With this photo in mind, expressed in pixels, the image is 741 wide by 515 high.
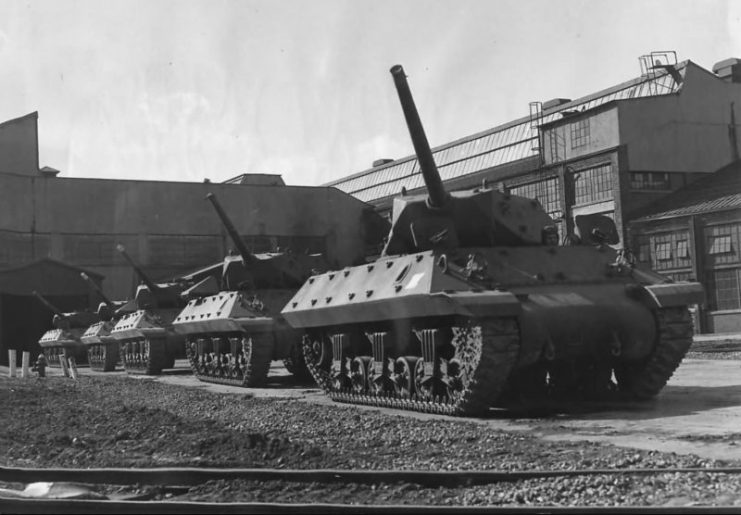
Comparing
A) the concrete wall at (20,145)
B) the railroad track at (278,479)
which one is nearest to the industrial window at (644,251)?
the concrete wall at (20,145)

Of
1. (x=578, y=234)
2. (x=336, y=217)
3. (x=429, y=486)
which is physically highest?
(x=336, y=217)

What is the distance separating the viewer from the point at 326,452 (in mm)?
9836

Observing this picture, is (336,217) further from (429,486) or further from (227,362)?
(429,486)

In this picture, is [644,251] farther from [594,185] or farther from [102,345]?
[102,345]

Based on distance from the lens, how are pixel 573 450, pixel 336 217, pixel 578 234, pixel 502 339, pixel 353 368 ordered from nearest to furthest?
pixel 573 450, pixel 502 339, pixel 578 234, pixel 353 368, pixel 336 217

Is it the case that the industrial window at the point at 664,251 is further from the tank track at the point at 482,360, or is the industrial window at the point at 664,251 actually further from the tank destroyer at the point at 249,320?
the tank track at the point at 482,360

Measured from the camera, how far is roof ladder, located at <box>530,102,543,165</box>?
4834cm

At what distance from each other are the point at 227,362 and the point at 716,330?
82.8 feet

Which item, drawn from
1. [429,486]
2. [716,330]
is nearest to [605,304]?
[429,486]

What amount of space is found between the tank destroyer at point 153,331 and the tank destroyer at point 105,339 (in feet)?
7.27

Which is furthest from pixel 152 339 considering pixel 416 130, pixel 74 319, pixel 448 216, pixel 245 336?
pixel 416 130

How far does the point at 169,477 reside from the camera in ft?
26.3

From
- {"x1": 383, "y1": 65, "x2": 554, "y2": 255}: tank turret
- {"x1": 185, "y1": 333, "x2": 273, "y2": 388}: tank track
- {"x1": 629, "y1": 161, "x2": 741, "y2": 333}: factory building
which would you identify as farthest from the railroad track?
{"x1": 629, "y1": 161, "x2": 741, "y2": 333}: factory building

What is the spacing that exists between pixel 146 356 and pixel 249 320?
10369mm
